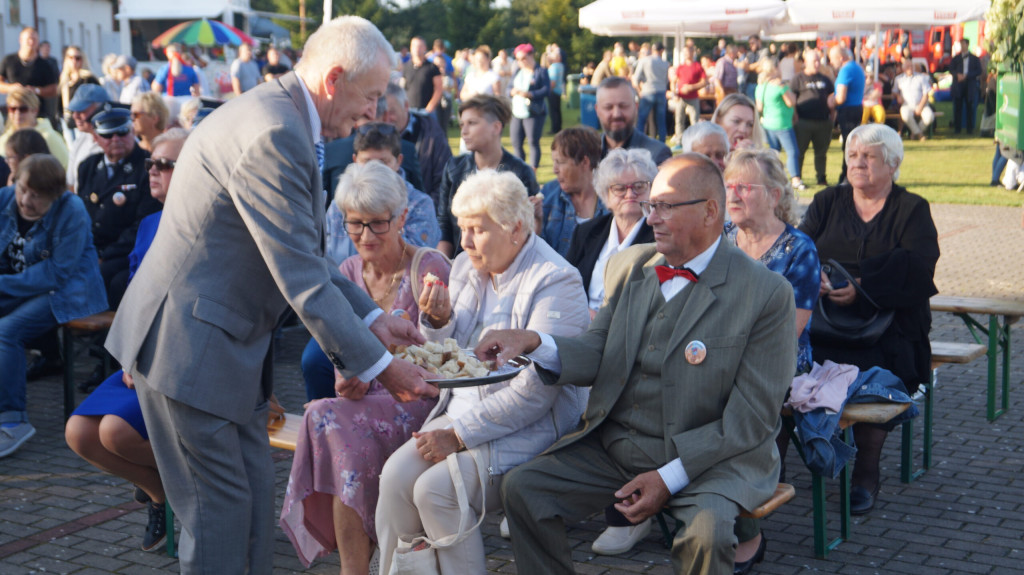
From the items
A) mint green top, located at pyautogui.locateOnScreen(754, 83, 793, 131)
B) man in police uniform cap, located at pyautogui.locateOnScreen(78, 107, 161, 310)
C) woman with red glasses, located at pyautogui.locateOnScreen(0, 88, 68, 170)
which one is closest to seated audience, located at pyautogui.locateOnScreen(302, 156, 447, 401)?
man in police uniform cap, located at pyautogui.locateOnScreen(78, 107, 161, 310)

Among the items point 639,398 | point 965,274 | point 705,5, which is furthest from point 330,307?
point 705,5

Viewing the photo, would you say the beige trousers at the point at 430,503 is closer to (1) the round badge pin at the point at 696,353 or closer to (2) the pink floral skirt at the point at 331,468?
(2) the pink floral skirt at the point at 331,468

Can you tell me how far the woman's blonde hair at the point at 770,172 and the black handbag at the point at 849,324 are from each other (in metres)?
0.47

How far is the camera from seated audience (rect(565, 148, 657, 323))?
5316 millimetres

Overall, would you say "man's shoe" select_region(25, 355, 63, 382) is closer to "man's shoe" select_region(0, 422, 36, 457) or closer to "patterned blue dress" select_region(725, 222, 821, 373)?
"man's shoe" select_region(0, 422, 36, 457)

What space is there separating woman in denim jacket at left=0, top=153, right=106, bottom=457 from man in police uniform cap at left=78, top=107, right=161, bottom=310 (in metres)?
0.72

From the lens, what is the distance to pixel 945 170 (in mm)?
19203

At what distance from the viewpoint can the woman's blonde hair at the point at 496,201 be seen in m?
4.21

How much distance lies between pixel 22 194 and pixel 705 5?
41.9ft

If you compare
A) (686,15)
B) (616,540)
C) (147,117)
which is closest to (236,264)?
(616,540)

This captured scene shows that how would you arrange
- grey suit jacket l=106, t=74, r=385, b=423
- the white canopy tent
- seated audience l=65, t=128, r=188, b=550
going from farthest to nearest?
the white canopy tent
seated audience l=65, t=128, r=188, b=550
grey suit jacket l=106, t=74, r=385, b=423

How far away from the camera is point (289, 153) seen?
2.97 meters

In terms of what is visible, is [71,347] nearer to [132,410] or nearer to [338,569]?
[132,410]

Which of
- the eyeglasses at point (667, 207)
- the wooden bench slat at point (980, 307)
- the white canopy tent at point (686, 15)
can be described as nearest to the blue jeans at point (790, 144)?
the white canopy tent at point (686, 15)
